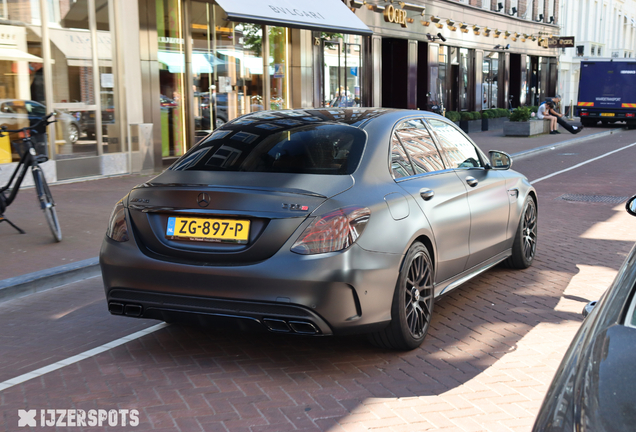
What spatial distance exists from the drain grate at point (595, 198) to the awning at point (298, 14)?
7412mm

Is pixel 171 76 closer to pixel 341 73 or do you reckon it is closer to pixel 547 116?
pixel 341 73

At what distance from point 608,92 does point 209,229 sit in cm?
3478

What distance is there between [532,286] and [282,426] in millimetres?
3380

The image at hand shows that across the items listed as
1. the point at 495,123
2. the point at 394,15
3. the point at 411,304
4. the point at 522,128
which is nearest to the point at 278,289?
the point at 411,304

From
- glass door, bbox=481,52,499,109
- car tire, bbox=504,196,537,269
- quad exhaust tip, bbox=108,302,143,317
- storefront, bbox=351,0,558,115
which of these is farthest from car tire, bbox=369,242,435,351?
glass door, bbox=481,52,499,109

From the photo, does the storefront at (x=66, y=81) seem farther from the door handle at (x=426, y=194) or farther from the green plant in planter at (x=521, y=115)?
the green plant in planter at (x=521, y=115)

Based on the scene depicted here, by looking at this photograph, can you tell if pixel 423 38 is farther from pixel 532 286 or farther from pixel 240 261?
pixel 240 261

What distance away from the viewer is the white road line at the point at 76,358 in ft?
13.2

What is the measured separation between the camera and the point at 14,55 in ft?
40.2

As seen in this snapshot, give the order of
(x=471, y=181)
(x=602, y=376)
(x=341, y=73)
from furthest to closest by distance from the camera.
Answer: (x=341, y=73)
(x=471, y=181)
(x=602, y=376)

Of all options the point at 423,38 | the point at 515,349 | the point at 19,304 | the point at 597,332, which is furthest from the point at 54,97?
the point at 423,38

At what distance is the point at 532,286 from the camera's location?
241 inches

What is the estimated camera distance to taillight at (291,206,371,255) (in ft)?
12.5

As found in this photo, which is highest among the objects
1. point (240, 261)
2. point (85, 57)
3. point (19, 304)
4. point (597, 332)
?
point (85, 57)
